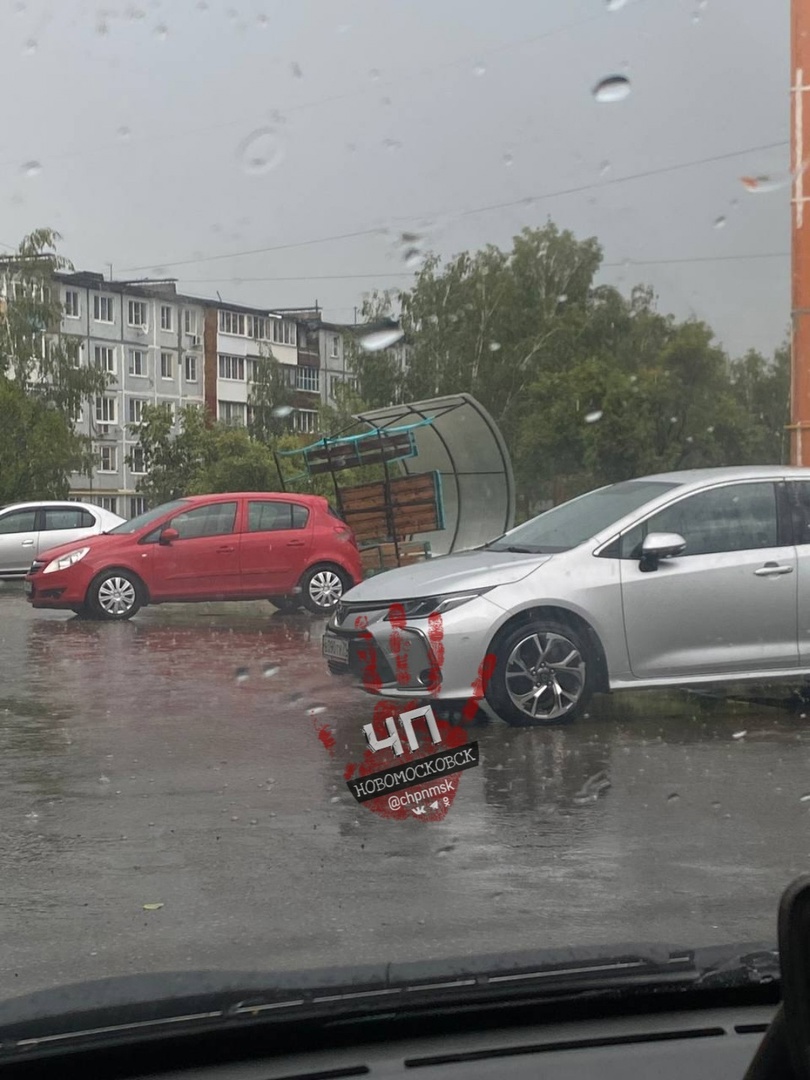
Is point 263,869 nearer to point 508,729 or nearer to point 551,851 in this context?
point 551,851

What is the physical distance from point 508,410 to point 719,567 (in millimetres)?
6369

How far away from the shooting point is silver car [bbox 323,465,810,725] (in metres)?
7.71

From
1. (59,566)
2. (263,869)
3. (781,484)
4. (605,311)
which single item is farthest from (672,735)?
(605,311)

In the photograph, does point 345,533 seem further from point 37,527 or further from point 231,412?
point 37,527

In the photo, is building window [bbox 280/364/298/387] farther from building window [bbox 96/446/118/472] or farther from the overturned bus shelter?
building window [bbox 96/446/118/472]


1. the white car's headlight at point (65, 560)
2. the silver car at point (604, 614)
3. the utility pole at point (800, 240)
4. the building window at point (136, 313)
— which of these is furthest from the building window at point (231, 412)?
the white car's headlight at point (65, 560)

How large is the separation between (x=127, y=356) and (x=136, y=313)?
1398mm

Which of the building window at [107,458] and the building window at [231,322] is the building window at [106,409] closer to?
the building window at [107,458]

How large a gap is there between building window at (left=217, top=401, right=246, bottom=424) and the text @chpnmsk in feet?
10.7

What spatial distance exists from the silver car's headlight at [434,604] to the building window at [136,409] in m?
3.20

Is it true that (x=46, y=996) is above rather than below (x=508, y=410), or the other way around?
below

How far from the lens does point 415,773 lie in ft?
23.4

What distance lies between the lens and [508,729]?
775cm

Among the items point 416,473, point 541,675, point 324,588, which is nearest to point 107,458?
point 416,473
